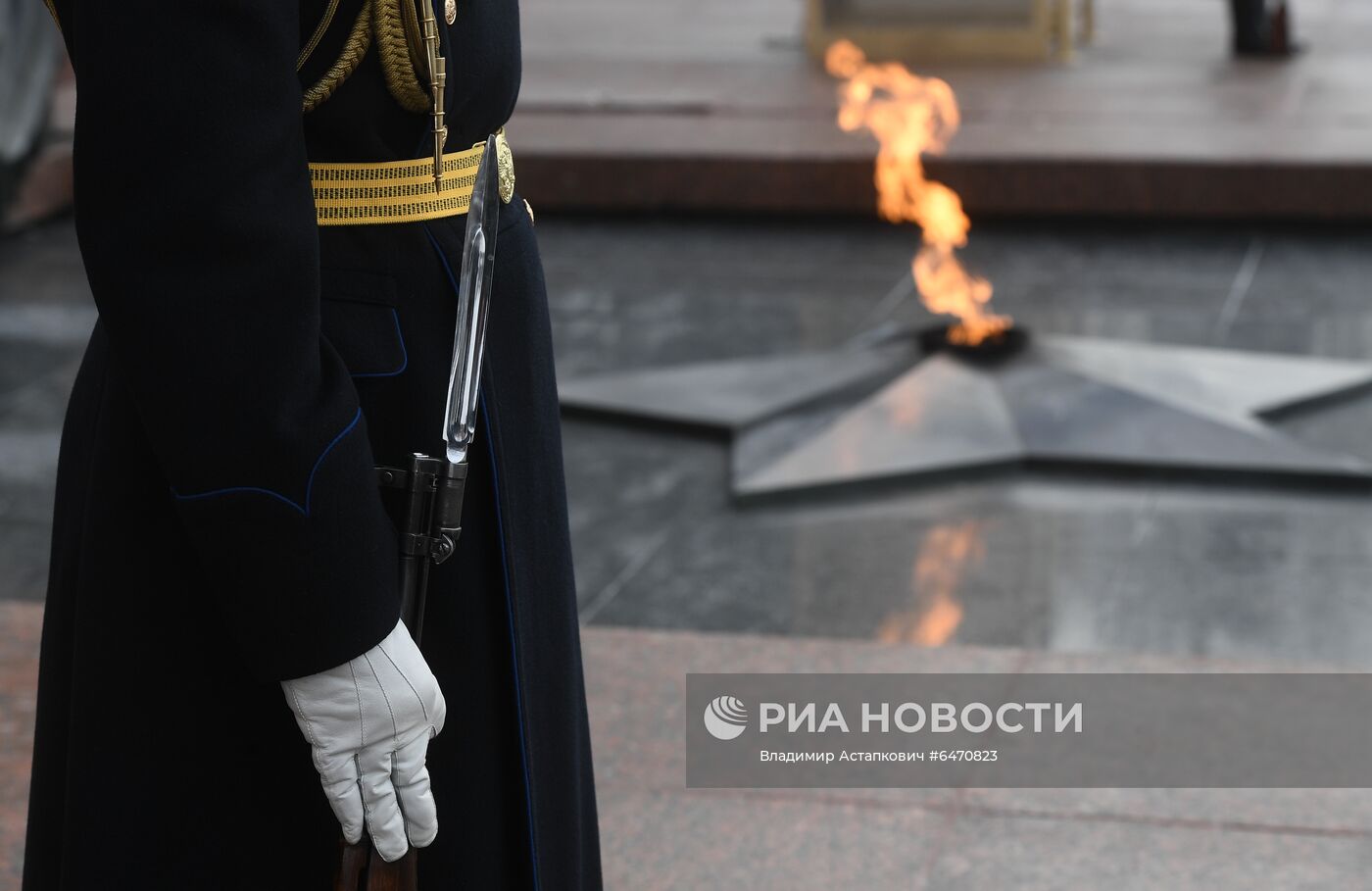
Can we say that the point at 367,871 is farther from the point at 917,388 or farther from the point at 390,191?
the point at 917,388

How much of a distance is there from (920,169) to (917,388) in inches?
106

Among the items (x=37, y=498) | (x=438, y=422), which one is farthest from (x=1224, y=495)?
(x=438, y=422)

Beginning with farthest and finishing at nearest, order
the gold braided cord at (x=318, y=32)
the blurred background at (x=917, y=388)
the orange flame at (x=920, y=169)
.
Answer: the orange flame at (x=920, y=169), the blurred background at (x=917, y=388), the gold braided cord at (x=318, y=32)

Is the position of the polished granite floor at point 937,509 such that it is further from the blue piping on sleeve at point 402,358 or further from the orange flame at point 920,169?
the blue piping on sleeve at point 402,358

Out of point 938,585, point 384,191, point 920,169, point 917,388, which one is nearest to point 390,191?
point 384,191

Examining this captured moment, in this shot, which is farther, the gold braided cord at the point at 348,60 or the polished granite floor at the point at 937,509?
the polished granite floor at the point at 937,509

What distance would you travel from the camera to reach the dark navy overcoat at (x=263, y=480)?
135 centimetres

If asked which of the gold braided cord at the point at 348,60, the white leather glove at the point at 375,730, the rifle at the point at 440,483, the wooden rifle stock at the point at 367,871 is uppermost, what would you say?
the gold braided cord at the point at 348,60

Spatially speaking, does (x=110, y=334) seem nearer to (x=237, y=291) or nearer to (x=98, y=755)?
(x=237, y=291)

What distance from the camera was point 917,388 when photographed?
5.05 metres

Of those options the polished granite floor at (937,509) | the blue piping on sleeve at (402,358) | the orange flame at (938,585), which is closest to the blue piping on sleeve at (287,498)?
the blue piping on sleeve at (402,358)

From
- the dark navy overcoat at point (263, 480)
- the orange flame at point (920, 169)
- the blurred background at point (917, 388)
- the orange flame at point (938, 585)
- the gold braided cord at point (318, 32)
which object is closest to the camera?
the dark navy overcoat at point (263, 480)

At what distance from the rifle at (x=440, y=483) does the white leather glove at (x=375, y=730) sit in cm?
3

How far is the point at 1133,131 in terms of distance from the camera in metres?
7.86
